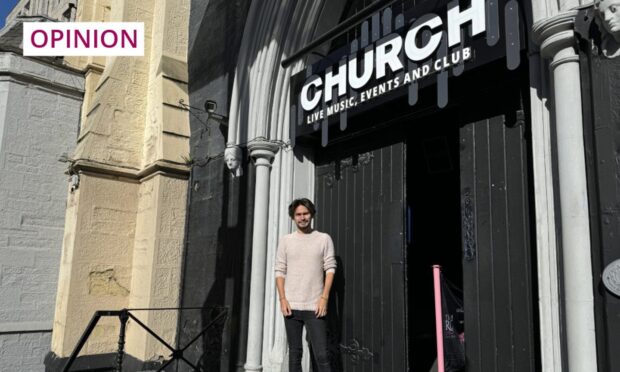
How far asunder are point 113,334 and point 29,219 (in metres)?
1.94

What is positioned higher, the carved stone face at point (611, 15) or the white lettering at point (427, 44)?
the white lettering at point (427, 44)

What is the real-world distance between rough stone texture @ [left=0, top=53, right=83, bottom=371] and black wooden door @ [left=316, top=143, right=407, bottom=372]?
4.21m

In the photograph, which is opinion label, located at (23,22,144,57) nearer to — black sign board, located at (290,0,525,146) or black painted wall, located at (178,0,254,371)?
black painted wall, located at (178,0,254,371)

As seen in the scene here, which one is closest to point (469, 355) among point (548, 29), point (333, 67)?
point (548, 29)

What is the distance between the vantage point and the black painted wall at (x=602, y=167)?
2.08 meters

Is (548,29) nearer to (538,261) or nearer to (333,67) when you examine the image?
(538,261)

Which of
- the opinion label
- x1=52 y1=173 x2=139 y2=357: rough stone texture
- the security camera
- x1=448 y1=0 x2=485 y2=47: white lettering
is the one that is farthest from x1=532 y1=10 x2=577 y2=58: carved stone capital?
the opinion label

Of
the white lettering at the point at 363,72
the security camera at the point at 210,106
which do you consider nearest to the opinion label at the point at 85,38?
the security camera at the point at 210,106

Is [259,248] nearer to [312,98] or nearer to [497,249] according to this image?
[312,98]

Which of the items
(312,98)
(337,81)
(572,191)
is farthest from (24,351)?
(572,191)

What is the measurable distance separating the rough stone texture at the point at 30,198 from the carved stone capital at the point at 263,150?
3491mm

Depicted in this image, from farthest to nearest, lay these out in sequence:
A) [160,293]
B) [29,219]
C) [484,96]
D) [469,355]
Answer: [29,219]
[160,293]
[484,96]
[469,355]

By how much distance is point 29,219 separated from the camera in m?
6.11

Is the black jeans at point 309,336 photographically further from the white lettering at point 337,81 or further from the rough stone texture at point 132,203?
the rough stone texture at point 132,203
